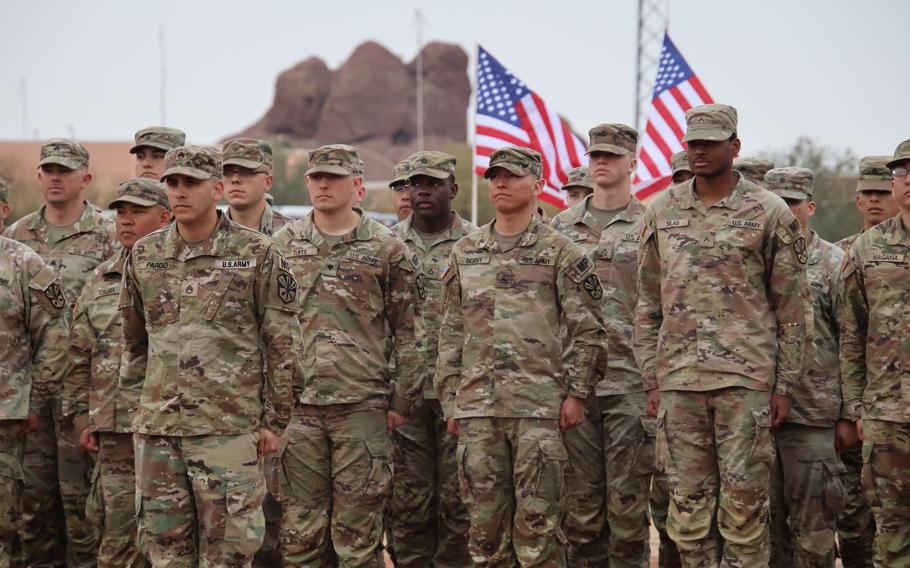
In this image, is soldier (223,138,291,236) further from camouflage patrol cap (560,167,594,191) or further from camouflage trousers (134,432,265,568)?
camouflage patrol cap (560,167,594,191)

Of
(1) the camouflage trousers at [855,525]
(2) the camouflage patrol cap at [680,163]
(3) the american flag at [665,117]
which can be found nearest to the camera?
(1) the camouflage trousers at [855,525]

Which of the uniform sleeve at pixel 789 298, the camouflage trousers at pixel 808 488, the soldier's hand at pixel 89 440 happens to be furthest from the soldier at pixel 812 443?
the soldier's hand at pixel 89 440

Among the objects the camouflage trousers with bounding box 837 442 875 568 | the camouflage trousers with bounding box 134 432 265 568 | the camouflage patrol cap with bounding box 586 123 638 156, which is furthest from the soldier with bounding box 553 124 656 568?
the camouflage trousers with bounding box 134 432 265 568

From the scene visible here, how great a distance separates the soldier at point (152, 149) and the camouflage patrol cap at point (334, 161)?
1.88 m

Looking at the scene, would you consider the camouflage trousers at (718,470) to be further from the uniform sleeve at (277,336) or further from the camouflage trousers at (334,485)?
the uniform sleeve at (277,336)

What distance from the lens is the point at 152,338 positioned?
671cm

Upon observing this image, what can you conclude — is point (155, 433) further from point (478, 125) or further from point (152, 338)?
point (478, 125)

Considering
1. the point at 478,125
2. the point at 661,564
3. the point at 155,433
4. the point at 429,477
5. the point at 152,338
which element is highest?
the point at 478,125

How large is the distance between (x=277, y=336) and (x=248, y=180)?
2247 mm

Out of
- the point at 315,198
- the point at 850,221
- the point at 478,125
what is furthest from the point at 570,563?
the point at 850,221

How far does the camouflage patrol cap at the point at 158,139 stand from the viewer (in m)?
9.53

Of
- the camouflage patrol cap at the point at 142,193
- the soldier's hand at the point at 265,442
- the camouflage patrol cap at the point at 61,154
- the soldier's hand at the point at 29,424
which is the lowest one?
the soldier's hand at the point at 29,424

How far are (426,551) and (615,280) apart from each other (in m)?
2.28

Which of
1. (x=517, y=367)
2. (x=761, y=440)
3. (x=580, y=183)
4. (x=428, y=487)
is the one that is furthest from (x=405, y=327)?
(x=580, y=183)
